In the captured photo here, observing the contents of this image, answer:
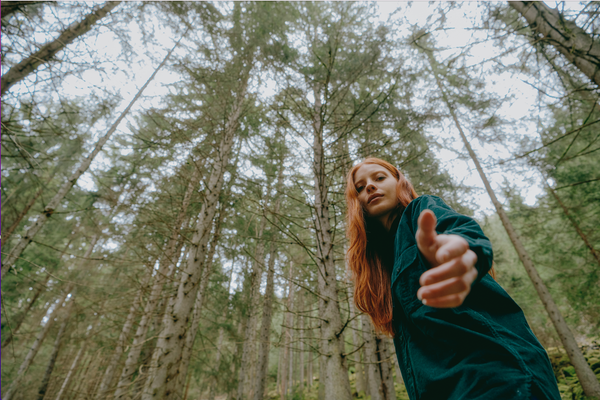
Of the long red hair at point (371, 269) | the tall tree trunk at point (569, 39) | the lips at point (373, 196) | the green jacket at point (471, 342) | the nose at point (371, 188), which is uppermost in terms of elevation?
the tall tree trunk at point (569, 39)

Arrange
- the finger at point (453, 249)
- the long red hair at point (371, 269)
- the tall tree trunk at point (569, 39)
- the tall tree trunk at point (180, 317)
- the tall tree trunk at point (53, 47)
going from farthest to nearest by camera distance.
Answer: the tall tree trunk at point (53, 47), the tall tree trunk at point (180, 317), the tall tree trunk at point (569, 39), the long red hair at point (371, 269), the finger at point (453, 249)

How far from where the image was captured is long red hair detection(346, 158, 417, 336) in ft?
5.08

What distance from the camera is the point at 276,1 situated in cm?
635

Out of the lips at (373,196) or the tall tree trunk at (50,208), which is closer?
the lips at (373,196)

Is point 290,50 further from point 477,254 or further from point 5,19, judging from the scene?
point 477,254

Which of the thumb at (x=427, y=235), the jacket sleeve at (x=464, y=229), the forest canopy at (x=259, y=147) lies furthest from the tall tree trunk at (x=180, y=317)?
the thumb at (x=427, y=235)

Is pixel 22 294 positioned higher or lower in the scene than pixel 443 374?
higher

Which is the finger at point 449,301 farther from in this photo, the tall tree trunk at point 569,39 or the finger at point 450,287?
the tall tree trunk at point 569,39

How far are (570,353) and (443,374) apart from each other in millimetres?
10385

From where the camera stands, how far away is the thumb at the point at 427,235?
2.25 ft

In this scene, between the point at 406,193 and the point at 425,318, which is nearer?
the point at 425,318

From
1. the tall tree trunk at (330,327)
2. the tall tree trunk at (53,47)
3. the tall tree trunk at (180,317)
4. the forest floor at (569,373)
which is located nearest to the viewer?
the tall tree trunk at (330,327)

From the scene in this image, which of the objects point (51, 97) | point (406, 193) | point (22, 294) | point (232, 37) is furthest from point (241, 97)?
point (22, 294)

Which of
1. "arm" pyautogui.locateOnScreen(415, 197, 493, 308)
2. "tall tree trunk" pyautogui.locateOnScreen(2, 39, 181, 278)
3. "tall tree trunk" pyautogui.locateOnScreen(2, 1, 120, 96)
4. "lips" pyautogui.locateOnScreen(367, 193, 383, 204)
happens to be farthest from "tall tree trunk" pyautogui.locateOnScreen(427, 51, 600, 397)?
"tall tree trunk" pyautogui.locateOnScreen(2, 1, 120, 96)
